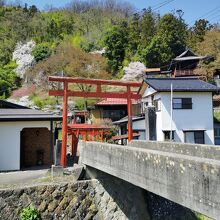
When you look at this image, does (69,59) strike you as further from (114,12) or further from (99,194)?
(114,12)

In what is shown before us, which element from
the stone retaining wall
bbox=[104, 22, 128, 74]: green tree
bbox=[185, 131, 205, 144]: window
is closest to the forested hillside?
bbox=[104, 22, 128, 74]: green tree

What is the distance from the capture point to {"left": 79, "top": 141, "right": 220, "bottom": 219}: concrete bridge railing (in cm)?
375

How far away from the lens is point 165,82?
23172 millimetres

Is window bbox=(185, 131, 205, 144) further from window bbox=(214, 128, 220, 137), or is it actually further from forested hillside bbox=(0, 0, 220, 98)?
forested hillside bbox=(0, 0, 220, 98)

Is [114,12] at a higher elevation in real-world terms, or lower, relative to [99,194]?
higher

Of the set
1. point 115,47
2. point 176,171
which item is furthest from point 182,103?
point 115,47

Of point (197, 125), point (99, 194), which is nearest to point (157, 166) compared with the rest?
point (99, 194)

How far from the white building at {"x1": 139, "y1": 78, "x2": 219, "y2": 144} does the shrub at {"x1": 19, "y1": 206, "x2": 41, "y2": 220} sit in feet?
46.6

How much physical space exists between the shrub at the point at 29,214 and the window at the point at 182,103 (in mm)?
15167

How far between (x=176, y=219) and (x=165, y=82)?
15.1m

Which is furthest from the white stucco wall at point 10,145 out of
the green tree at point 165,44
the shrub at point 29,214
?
the green tree at point 165,44

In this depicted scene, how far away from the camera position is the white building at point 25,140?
13102 millimetres

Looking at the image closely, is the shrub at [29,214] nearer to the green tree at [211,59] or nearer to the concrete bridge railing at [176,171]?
the concrete bridge railing at [176,171]

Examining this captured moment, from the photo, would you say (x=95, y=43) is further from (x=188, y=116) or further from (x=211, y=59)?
(x=188, y=116)
